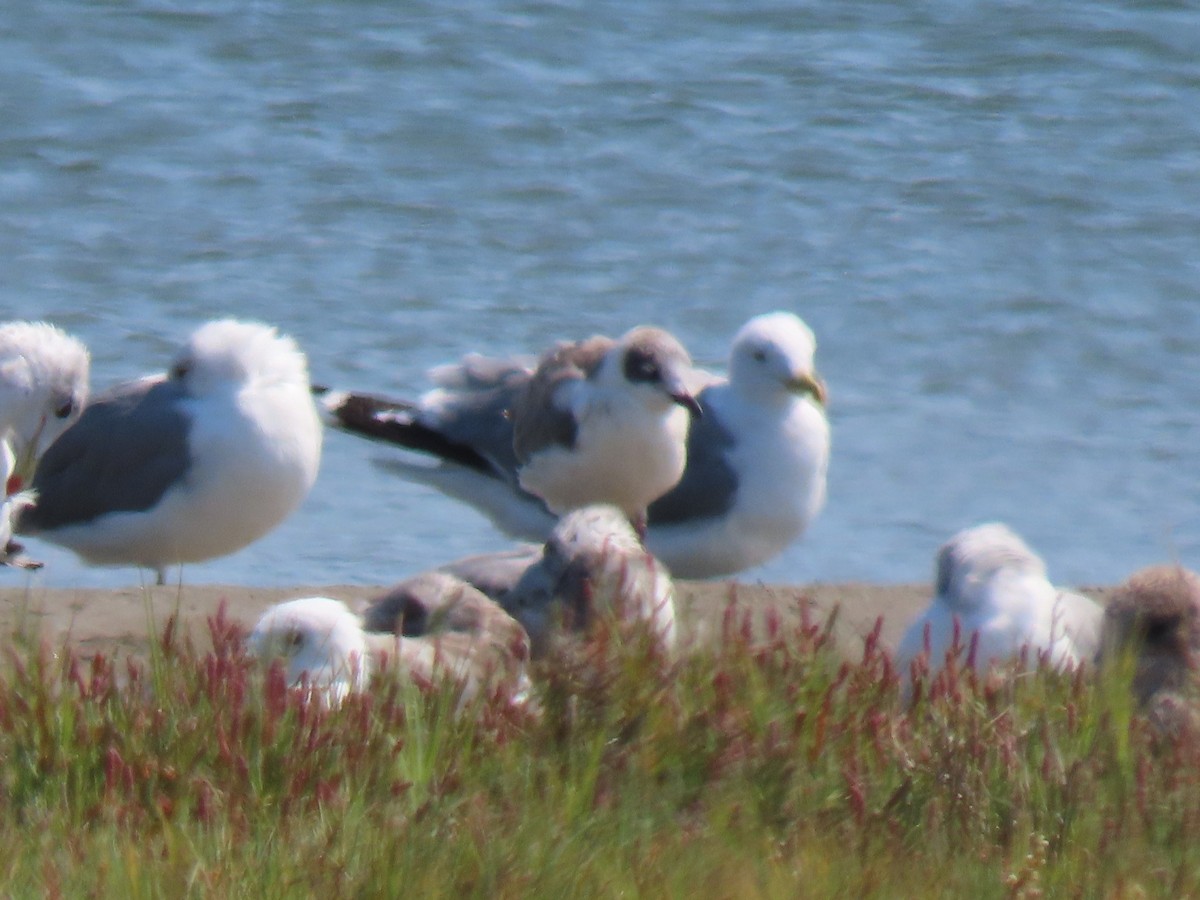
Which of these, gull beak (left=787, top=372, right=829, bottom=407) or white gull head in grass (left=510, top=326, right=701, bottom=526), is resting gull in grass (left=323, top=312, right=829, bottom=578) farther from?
white gull head in grass (left=510, top=326, right=701, bottom=526)

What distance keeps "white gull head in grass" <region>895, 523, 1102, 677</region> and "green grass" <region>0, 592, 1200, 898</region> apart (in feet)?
2.72

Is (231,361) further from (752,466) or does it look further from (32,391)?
(752,466)

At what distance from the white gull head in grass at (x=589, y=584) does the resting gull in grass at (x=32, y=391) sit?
2.69m

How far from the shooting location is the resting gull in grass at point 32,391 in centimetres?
763

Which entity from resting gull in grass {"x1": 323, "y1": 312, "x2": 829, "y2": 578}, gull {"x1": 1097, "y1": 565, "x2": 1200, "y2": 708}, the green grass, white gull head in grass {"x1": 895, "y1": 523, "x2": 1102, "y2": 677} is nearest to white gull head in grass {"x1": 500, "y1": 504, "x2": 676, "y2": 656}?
the green grass

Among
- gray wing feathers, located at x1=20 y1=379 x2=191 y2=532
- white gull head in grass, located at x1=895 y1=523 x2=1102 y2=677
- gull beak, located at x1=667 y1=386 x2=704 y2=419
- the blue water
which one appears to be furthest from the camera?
the blue water

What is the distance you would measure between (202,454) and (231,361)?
32cm

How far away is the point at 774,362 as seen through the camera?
7621 mm

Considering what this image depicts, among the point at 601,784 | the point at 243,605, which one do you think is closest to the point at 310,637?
the point at 601,784

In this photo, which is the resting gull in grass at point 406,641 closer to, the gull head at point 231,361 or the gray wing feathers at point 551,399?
the gull head at point 231,361

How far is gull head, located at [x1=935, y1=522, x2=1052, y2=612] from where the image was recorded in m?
5.30

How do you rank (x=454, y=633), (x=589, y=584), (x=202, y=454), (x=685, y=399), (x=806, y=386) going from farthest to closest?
(x=806, y=386) → (x=685, y=399) → (x=202, y=454) → (x=454, y=633) → (x=589, y=584)

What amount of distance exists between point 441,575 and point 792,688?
5.19 ft

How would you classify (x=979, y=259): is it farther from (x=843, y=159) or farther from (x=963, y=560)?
(x=963, y=560)
